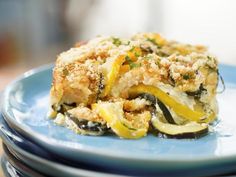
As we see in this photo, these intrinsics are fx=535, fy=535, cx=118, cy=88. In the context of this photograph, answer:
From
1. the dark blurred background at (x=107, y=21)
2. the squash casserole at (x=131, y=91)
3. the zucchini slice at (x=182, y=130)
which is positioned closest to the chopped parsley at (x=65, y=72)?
the squash casserole at (x=131, y=91)

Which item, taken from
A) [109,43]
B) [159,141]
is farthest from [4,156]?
[109,43]

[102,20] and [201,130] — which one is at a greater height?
[201,130]

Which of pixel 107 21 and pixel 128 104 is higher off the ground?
pixel 128 104

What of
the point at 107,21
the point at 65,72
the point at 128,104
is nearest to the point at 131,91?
the point at 128,104

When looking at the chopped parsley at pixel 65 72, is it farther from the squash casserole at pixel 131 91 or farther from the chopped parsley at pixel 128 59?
the chopped parsley at pixel 128 59

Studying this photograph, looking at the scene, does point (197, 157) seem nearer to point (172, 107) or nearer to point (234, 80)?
point (172, 107)

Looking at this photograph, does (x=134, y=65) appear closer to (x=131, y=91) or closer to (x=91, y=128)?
(x=131, y=91)

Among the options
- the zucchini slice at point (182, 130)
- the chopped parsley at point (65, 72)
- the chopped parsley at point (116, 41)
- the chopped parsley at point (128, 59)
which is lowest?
the zucchini slice at point (182, 130)

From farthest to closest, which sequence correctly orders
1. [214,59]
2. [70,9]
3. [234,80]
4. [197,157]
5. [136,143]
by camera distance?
[70,9], [234,80], [214,59], [136,143], [197,157]
